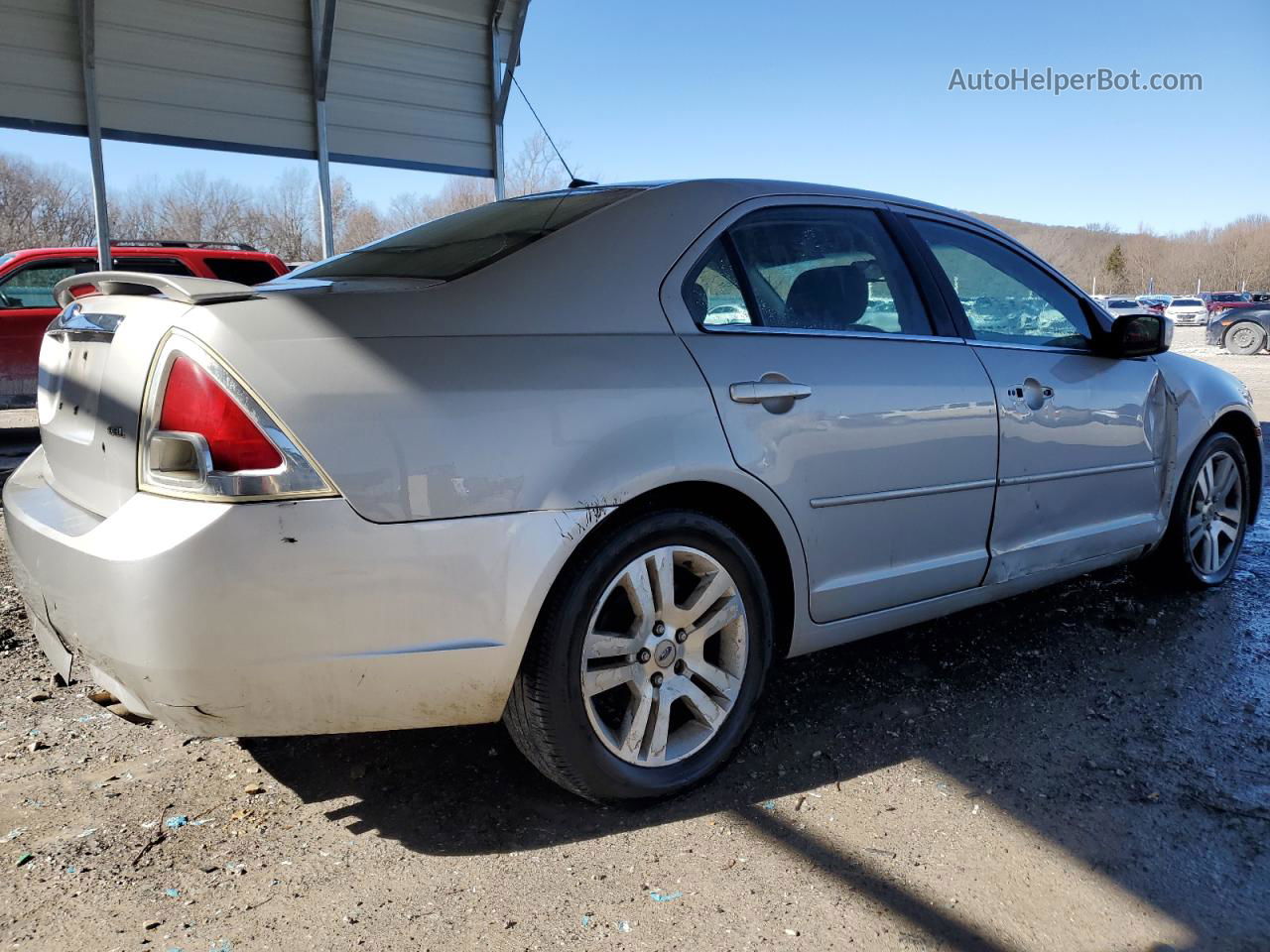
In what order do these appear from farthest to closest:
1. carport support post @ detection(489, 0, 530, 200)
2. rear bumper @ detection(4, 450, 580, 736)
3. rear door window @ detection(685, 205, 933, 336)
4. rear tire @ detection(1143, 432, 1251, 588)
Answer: carport support post @ detection(489, 0, 530, 200)
rear tire @ detection(1143, 432, 1251, 588)
rear door window @ detection(685, 205, 933, 336)
rear bumper @ detection(4, 450, 580, 736)

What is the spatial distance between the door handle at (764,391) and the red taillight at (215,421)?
3.71ft

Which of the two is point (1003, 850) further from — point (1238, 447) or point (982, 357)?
point (1238, 447)

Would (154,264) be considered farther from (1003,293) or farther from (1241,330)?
(1241,330)

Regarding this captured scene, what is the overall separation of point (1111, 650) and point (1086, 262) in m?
158

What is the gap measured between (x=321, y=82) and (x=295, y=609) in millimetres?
8191

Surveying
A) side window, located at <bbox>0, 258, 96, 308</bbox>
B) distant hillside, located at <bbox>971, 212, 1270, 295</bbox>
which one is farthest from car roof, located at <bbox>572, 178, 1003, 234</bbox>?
distant hillside, located at <bbox>971, 212, 1270, 295</bbox>

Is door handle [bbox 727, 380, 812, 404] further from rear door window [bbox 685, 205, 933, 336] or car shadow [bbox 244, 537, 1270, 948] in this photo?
car shadow [bbox 244, 537, 1270, 948]

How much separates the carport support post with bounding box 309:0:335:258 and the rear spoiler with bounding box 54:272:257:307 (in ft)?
22.9

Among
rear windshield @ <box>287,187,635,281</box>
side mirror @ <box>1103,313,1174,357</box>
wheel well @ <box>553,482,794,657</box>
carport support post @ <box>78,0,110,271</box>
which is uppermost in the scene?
carport support post @ <box>78,0,110,271</box>

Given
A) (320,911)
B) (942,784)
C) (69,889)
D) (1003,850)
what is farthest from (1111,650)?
(69,889)

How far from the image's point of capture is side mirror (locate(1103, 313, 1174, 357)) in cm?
362

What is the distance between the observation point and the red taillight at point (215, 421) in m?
1.91

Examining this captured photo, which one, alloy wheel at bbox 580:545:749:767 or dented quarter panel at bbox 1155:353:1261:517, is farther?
dented quarter panel at bbox 1155:353:1261:517

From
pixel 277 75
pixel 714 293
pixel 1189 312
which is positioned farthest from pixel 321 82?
pixel 1189 312
